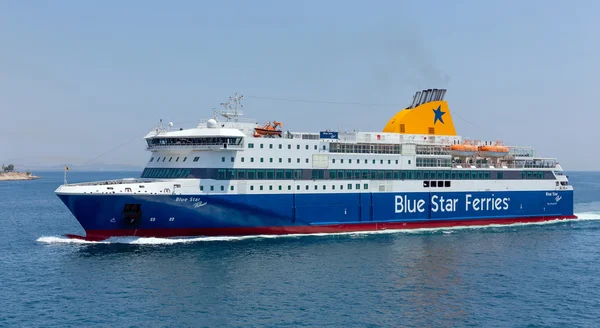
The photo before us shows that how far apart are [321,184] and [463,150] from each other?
1472 cm

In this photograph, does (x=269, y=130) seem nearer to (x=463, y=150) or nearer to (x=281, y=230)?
(x=281, y=230)

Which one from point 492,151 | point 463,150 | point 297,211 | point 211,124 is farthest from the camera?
point 492,151

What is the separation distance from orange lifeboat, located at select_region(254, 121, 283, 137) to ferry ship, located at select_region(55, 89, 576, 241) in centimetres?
8

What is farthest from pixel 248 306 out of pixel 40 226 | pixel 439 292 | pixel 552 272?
pixel 40 226

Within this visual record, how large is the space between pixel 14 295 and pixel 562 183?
47870 mm

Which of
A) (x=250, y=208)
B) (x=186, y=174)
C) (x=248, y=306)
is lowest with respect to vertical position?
(x=248, y=306)

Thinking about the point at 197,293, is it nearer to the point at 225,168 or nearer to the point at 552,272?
the point at 225,168

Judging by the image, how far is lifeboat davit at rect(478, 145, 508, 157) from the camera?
161 feet

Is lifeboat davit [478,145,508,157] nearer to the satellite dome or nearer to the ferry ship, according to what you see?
the ferry ship

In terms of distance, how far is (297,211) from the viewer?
132ft

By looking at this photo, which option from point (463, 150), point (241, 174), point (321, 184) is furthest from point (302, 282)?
point (463, 150)

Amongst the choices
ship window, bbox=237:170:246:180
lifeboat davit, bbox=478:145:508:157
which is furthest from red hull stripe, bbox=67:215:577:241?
lifeboat davit, bbox=478:145:508:157

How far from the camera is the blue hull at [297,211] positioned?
35812 mm

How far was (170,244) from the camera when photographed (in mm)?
35812
